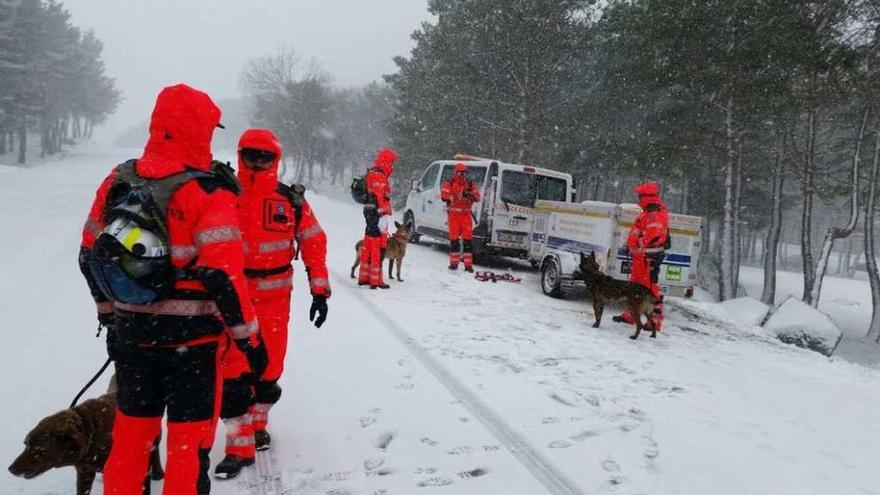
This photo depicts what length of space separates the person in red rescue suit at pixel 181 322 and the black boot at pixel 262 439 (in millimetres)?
1127

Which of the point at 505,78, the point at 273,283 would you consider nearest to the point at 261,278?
the point at 273,283

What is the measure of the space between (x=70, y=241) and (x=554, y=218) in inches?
367

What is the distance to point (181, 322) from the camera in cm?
205

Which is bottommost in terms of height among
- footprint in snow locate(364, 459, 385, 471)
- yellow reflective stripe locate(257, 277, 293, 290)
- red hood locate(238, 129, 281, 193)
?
footprint in snow locate(364, 459, 385, 471)

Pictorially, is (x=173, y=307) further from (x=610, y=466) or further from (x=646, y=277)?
(x=646, y=277)

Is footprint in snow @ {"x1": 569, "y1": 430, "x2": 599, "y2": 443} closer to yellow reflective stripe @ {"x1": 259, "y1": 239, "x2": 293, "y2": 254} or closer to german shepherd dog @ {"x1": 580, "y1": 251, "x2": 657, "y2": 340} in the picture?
yellow reflective stripe @ {"x1": 259, "y1": 239, "x2": 293, "y2": 254}

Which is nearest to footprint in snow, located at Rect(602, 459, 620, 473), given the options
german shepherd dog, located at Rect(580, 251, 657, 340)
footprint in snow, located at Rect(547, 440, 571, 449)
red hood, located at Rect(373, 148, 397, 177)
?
footprint in snow, located at Rect(547, 440, 571, 449)

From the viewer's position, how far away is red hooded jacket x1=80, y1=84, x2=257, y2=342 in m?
2.00

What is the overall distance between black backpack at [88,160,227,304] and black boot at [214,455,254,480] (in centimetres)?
136

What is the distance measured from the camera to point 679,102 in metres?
19.2

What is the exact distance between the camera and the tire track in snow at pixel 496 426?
10.2 feet

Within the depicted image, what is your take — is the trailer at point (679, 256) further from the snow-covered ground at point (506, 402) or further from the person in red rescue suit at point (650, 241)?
the snow-covered ground at point (506, 402)

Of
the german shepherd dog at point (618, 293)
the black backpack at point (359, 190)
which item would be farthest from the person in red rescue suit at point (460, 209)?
the german shepherd dog at point (618, 293)

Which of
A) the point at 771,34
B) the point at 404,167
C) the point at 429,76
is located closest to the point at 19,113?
the point at 404,167
